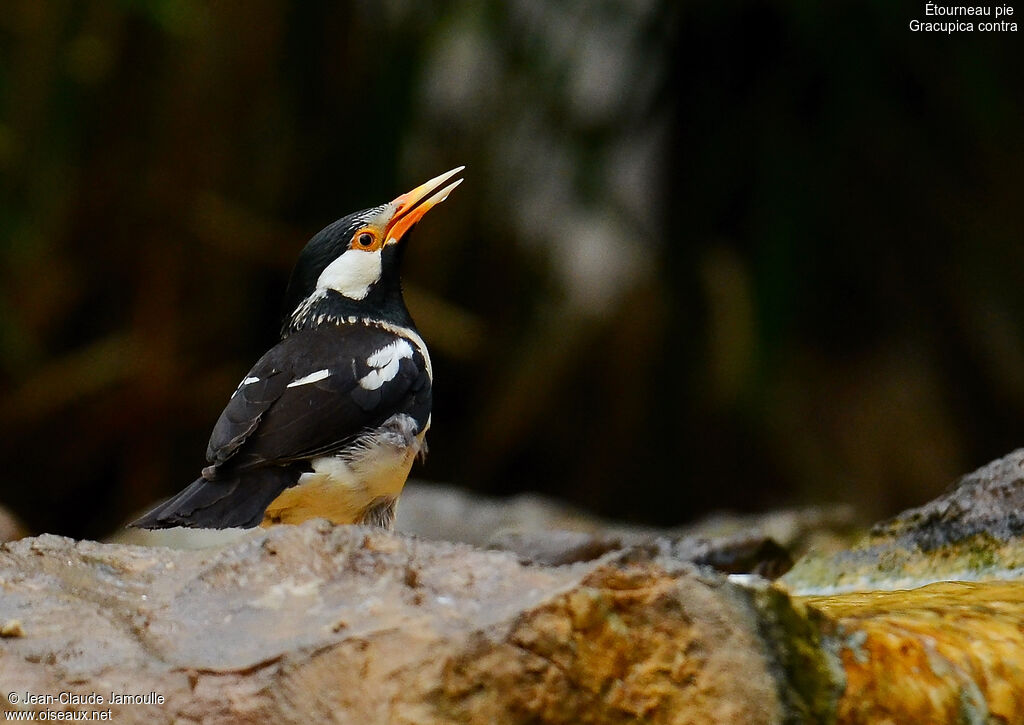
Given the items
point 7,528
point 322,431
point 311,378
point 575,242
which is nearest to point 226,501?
point 322,431

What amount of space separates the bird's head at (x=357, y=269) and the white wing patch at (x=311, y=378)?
2.06 feet

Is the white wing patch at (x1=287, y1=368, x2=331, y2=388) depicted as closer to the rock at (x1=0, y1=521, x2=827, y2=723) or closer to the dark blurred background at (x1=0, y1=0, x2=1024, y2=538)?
the rock at (x1=0, y1=521, x2=827, y2=723)

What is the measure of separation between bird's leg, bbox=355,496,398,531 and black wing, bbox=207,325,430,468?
9.8 inches

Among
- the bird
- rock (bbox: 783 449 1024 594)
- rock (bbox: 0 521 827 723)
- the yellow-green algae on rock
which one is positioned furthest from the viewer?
the bird

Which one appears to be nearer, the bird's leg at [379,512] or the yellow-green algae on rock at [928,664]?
the yellow-green algae on rock at [928,664]

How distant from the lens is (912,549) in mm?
3963

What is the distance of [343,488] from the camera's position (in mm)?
4141

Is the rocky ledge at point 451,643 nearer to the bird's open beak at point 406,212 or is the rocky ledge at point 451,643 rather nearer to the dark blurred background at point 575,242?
the bird's open beak at point 406,212

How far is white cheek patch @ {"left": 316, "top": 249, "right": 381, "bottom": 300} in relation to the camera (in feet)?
16.2

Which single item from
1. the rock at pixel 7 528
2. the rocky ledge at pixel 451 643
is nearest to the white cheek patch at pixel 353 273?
the rock at pixel 7 528

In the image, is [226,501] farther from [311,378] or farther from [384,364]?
[384,364]

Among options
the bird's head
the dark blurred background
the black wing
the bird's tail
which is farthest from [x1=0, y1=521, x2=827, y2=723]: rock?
the dark blurred background

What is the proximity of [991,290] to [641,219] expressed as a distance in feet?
8.16

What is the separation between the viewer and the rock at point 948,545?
3.75 meters
